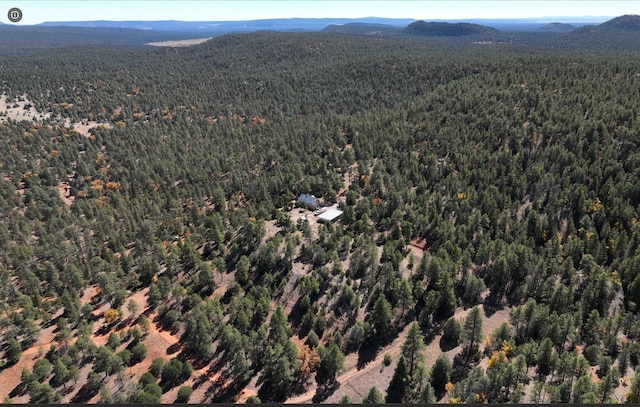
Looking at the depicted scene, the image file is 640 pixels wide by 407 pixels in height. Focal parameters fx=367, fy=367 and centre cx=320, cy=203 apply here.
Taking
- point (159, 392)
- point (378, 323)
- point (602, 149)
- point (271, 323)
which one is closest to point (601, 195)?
point (602, 149)

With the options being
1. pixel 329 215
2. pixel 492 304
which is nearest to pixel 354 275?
pixel 492 304

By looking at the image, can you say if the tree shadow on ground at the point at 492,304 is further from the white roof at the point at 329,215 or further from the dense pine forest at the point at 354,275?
the white roof at the point at 329,215

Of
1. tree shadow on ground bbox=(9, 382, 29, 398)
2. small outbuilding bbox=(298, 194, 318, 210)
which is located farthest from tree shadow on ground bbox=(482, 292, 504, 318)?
tree shadow on ground bbox=(9, 382, 29, 398)

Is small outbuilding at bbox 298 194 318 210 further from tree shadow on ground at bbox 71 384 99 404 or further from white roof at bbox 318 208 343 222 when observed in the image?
tree shadow on ground at bbox 71 384 99 404

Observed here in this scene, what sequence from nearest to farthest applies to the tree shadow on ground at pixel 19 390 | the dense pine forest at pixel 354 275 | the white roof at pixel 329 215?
the dense pine forest at pixel 354 275 → the tree shadow on ground at pixel 19 390 → the white roof at pixel 329 215

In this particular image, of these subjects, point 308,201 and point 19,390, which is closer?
point 19,390

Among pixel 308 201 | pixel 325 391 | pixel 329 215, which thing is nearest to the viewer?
pixel 325 391

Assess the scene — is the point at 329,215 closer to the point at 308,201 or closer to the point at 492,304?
the point at 308,201

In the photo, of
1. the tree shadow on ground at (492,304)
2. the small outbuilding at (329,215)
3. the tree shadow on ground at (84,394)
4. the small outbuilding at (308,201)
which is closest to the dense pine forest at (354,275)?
the tree shadow on ground at (84,394)
